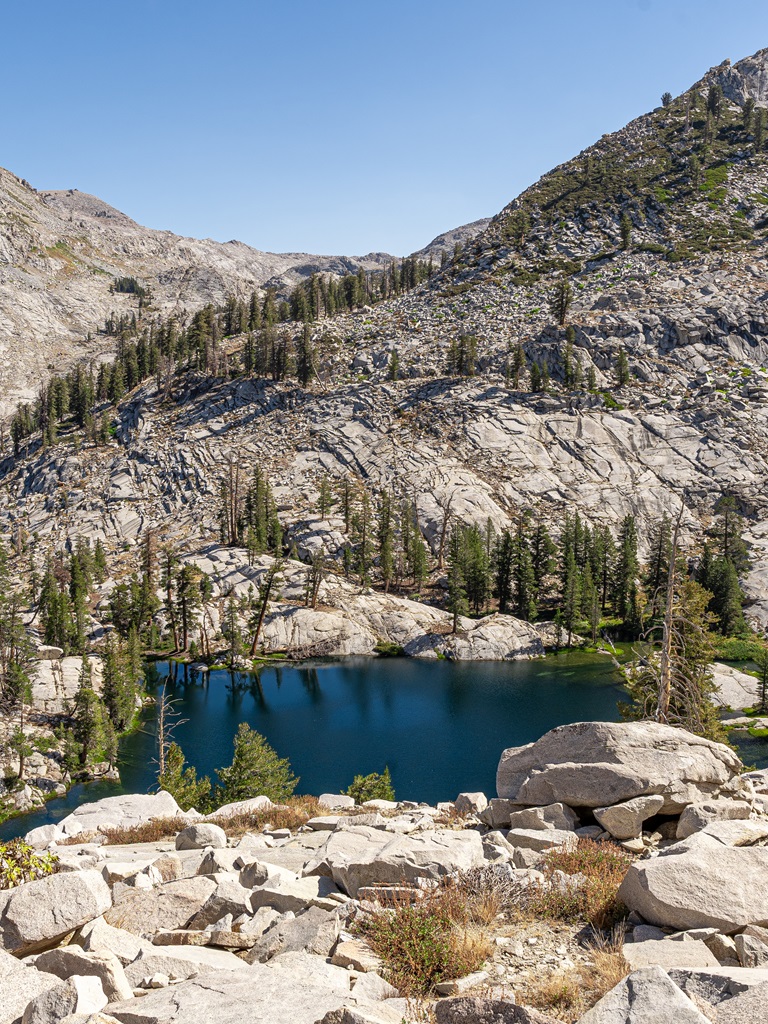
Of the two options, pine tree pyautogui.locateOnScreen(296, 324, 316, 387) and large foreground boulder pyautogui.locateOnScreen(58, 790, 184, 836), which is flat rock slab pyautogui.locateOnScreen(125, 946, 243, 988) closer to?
large foreground boulder pyautogui.locateOnScreen(58, 790, 184, 836)

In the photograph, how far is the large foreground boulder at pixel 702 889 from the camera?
9.18 m

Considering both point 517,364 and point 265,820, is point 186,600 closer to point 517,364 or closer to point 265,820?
point 265,820

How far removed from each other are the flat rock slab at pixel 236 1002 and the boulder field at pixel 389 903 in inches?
1.0

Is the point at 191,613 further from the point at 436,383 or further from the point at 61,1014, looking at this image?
the point at 61,1014

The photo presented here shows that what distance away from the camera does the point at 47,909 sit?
383 inches

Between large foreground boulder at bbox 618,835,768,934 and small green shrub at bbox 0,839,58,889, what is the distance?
9.69 meters

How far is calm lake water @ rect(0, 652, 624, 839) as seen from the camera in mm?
54938

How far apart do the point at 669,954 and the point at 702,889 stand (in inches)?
62.9

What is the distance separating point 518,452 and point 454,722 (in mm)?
73443

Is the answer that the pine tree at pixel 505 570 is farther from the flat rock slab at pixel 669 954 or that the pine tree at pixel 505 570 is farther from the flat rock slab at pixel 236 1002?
the flat rock slab at pixel 236 1002

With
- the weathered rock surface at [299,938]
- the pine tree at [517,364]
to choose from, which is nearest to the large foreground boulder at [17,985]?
the weathered rock surface at [299,938]

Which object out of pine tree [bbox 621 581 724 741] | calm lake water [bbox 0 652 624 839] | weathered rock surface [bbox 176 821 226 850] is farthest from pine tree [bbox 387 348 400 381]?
weathered rock surface [bbox 176 821 226 850]

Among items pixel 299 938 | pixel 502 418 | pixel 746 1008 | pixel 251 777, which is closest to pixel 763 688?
pixel 251 777

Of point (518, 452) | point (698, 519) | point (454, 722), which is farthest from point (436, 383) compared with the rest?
point (454, 722)
